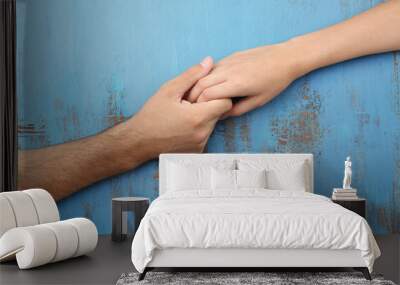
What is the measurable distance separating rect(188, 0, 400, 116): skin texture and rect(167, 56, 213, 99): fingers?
6cm

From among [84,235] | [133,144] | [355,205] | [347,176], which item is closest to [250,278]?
[84,235]

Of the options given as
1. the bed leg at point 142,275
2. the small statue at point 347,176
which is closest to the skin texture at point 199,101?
the small statue at point 347,176

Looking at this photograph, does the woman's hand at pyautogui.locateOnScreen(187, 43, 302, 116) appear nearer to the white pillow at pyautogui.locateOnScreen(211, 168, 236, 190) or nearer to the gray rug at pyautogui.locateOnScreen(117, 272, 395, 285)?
the white pillow at pyautogui.locateOnScreen(211, 168, 236, 190)

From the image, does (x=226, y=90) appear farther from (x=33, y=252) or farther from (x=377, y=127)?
(x=33, y=252)

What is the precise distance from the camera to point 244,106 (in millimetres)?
6711

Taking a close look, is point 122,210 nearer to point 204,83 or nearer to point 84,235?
point 84,235

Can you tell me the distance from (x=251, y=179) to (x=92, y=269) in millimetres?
1838

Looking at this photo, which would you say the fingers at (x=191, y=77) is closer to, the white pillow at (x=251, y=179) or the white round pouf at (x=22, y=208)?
the white pillow at (x=251, y=179)

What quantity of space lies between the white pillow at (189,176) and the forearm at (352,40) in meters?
1.43

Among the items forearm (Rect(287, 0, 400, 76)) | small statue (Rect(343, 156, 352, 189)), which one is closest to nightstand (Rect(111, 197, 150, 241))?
small statue (Rect(343, 156, 352, 189))

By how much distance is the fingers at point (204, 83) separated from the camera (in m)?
6.68

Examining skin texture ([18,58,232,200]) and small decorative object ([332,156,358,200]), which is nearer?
small decorative object ([332,156,358,200])

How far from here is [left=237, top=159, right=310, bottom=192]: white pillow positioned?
6.18 m

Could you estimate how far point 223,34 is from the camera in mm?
6738
